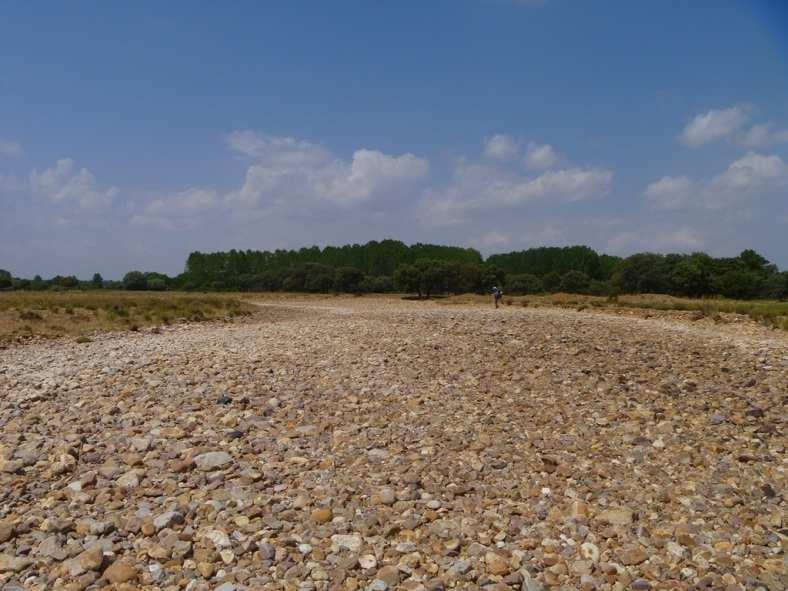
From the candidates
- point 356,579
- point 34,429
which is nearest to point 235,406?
point 34,429

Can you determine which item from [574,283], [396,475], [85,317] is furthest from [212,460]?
[574,283]

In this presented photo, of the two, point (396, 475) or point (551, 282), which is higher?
point (551, 282)

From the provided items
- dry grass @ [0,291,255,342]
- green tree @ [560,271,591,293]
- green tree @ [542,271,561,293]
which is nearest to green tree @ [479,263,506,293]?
green tree @ [560,271,591,293]

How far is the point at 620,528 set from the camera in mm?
5961

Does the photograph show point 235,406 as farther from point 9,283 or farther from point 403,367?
point 9,283

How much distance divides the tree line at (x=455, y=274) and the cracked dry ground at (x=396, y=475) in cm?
5960

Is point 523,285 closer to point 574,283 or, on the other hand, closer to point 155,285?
point 574,283

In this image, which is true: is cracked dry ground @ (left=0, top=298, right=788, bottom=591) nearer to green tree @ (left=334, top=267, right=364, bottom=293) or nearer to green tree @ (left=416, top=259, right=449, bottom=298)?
green tree @ (left=416, top=259, right=449, bottom=298)

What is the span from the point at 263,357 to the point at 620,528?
9.53 metres

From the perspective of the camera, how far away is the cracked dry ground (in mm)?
5324

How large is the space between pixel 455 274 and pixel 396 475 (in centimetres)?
7410

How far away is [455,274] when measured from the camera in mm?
80438

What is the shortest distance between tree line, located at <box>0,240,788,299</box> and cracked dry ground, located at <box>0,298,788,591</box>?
59.6 metres

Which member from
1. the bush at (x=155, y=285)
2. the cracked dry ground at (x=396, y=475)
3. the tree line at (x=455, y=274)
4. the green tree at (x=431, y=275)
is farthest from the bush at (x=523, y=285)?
the cracked dry ground at (x=396, y=475)
